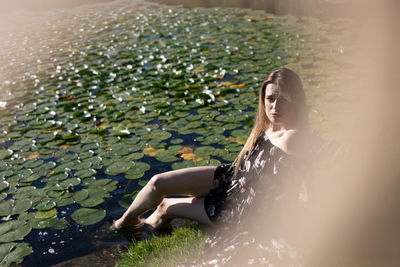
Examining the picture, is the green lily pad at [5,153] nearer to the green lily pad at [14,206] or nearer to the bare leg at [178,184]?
the green lily pad at [14,206]

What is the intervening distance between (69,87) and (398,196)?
531cm

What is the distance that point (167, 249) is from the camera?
7.69 ft

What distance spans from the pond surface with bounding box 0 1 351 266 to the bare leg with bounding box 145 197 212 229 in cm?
31

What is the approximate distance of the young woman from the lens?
1.98m

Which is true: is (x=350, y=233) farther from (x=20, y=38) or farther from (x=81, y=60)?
(x=20, y=38)

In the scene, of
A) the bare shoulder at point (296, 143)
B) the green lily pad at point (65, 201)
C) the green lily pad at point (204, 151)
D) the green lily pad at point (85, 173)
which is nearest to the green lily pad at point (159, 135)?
the green lily pad at point (204, 151)

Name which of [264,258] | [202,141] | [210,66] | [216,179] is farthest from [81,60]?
[264,258]

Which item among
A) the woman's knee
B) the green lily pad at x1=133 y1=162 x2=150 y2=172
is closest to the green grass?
the woman's knee

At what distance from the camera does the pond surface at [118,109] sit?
282cm

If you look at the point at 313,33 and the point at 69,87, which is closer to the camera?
the point at 69,87

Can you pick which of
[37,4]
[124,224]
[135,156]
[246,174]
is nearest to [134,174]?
[135,156]

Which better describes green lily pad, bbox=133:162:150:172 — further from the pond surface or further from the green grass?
the green grass

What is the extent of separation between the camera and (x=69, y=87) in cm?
551

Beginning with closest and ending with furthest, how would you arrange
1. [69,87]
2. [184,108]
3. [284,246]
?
[284,246], [184,108], [69,87]
